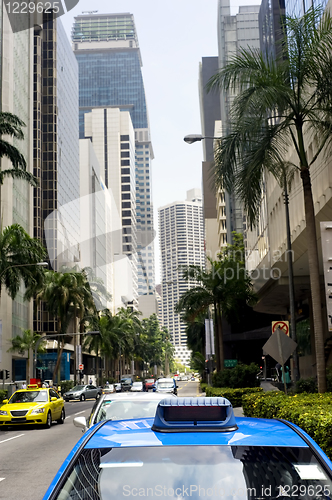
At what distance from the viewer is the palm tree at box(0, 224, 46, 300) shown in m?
40.3

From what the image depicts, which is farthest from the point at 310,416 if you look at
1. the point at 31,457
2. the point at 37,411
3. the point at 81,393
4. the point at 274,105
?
Result: the point at 81,393

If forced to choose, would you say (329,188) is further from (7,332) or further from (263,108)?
(7,332)

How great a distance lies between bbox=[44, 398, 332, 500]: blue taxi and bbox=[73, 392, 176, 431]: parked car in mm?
6156

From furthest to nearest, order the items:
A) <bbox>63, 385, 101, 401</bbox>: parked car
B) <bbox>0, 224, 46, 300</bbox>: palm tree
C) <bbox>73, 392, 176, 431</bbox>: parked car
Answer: <bbox>63, 385, 101, 401</bbox>: parked car, <bbox>0, 224, 46, 300</bbox>: palm tree, <bbox>73, 392, 176, 431</bbox>: parked car

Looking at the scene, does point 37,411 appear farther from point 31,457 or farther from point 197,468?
point 197,468

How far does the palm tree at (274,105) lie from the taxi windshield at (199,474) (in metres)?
13.4

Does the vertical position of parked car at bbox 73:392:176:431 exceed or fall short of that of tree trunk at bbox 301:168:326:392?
it falls short

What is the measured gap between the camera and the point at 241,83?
17438 millimetres

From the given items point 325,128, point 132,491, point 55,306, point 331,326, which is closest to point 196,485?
point 132,491

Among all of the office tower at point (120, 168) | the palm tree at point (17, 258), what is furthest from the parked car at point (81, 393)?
the office tower at point (120, 168)

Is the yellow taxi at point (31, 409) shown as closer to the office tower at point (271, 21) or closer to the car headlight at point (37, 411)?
the car headlight at point (37, 411)

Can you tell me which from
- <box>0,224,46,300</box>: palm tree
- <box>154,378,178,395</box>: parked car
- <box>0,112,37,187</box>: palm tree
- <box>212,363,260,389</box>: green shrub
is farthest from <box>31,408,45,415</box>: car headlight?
<box>154,378,178,395</box>: parked car

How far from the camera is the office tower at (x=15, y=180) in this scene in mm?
67062

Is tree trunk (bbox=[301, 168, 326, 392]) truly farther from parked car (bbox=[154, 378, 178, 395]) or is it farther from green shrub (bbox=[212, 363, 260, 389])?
parked car (bbox=[154, 378, 178, 395])
